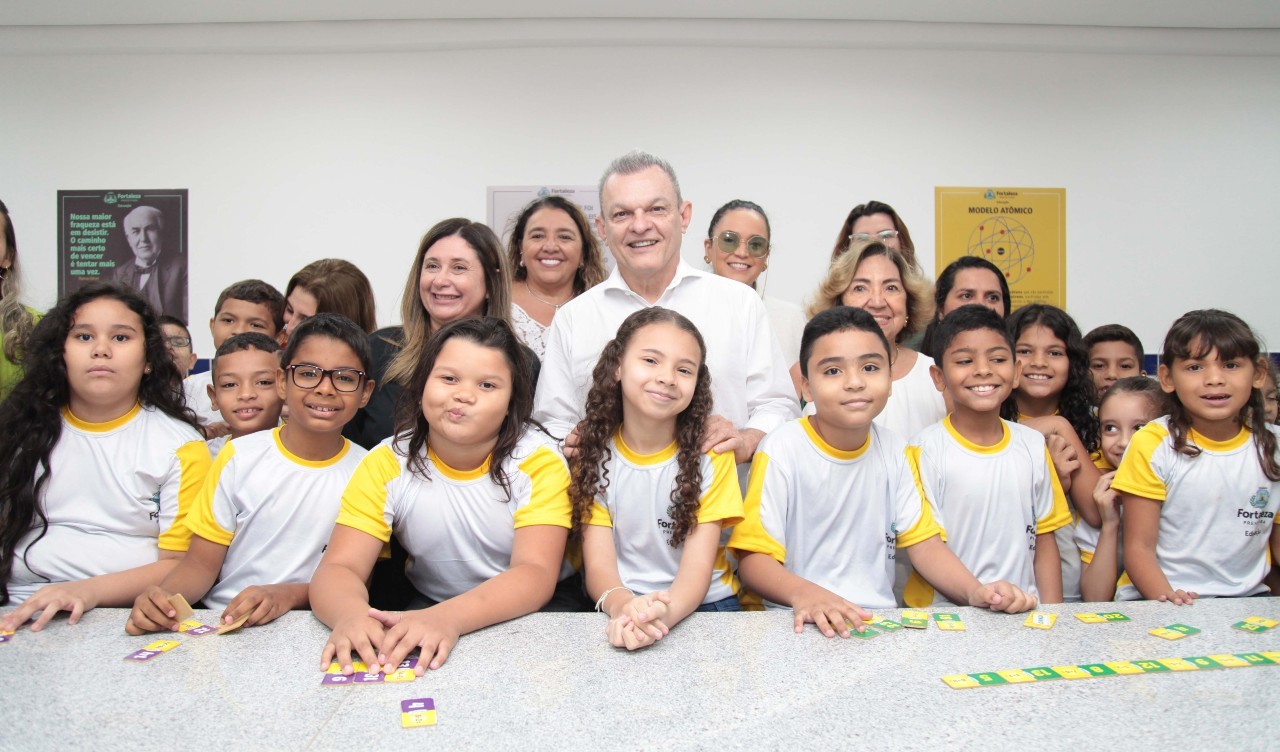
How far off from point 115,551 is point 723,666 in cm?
165

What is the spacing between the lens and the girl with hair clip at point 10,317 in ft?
8.67

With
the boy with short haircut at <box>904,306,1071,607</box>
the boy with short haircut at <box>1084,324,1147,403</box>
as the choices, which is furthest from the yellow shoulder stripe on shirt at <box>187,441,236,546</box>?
the boy with short haircut at <box>1084,324,1147,403</box>

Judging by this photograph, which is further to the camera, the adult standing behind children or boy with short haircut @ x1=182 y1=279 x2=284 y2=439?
boy with short haircut @ x1=182 y1=279 x2=284 y2=439

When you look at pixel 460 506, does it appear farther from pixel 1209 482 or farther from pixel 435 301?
pixel 1209 482

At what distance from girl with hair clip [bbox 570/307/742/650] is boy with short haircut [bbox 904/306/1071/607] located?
0.63 m

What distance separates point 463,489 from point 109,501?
0.98m

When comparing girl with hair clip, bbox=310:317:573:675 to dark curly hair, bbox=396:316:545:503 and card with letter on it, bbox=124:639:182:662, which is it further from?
card with letter on it, bbox=124:639:182:662

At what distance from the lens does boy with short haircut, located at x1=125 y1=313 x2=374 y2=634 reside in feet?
6.92

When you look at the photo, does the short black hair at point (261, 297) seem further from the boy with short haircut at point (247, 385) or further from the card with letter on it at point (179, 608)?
the card with letter on it at point (179, 608)

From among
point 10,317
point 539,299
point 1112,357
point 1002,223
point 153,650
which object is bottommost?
point 153,650

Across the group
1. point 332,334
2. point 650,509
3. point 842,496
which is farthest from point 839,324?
point 332,334

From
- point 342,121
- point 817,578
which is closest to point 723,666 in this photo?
point 817,578

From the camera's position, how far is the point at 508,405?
84.1 inches

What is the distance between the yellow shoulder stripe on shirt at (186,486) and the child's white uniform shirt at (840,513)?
1517 millimetres
